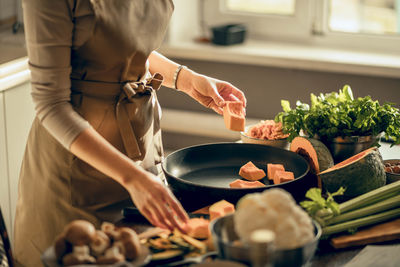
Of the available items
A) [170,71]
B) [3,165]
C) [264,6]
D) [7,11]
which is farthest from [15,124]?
[264,6]

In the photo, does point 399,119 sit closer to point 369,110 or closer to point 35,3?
point 369,110

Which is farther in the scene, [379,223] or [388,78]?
[388,78]

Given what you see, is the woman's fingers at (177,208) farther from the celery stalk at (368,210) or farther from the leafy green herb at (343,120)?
the leafy green herb at (343,120)

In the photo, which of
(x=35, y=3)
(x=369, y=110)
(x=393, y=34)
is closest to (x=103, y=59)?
(x=35, y=3)

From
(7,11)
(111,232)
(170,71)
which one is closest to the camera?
(111,232)

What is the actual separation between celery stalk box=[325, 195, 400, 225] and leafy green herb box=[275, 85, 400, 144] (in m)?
0.28

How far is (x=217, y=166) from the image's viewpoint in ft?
5.34

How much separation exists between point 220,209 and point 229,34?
6.46ft

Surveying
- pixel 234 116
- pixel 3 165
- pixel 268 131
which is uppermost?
pixel 234 116

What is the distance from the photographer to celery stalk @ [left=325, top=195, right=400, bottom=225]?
4.31 ft

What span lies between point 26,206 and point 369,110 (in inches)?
41.9

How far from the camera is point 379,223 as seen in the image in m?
1.36

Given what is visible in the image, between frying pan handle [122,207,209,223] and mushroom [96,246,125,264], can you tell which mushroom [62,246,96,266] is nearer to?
mushroom [96,246,125,264]

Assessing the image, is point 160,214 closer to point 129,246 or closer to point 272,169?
point 129,246
